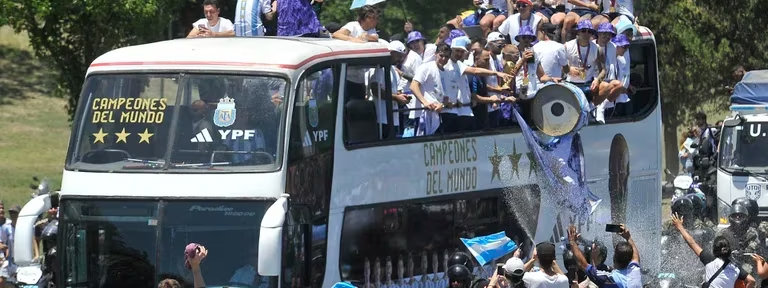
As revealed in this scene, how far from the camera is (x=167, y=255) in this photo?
13.2m

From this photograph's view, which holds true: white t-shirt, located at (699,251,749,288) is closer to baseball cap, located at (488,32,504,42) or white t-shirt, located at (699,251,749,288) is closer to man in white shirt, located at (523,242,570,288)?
man in white shirt, located at (523,242,570,288)

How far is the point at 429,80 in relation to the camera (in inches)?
639

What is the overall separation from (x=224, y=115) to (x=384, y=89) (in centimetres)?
211

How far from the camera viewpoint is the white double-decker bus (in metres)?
13.2

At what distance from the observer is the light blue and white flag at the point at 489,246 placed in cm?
1584

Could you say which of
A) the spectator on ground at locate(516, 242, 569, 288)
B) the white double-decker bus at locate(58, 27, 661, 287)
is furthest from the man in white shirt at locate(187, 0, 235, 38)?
the spectator on ground at locate(516, 242, 569, 288)

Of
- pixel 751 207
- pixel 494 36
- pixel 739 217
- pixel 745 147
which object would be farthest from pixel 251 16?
pixel 745 147

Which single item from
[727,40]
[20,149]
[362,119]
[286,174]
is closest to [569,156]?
[362,119]

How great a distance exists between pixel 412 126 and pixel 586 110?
215cm

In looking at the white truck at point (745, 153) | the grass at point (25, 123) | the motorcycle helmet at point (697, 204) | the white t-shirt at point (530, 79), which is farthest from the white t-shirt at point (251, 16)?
the grass at point (25, 123)

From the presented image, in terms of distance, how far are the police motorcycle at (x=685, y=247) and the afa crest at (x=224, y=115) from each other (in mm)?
6425

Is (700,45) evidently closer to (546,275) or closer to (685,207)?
(685,207)

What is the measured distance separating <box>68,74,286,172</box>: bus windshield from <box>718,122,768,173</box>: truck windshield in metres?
11.1

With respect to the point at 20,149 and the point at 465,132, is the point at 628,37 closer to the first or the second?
the point at 465,132
